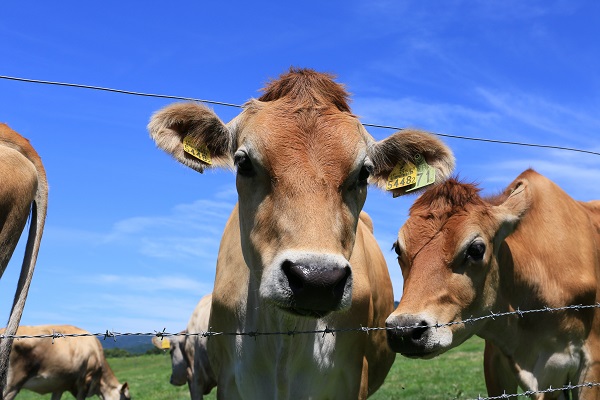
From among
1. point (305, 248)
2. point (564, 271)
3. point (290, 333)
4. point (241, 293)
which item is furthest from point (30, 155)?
point (564, 271)

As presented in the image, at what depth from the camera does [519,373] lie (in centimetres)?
620

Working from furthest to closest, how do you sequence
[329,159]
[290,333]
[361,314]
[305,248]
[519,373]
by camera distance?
[519,373] < [361,314] < [290,333] < [329,159] < [305,248]

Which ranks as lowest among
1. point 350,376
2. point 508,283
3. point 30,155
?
point 350,376

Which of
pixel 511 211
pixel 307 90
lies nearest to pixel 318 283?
pixel 307 90

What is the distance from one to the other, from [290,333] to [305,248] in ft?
3.13

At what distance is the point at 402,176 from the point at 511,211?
2.06m

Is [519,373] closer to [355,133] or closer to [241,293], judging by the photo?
[241,293]

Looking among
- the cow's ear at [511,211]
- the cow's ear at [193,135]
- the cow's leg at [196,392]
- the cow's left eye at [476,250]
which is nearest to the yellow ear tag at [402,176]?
the cow's ear at [193,135]

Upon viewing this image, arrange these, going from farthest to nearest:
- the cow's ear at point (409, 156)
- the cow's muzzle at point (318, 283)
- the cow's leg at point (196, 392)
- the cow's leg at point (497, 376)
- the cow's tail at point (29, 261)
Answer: the cow's leg at point (196, 392)
the cow's leg at point (497, 376)
the cow's ear at point (409, 156)
the cow's tail at point (29, 261)
the cow's muzzle at point (318, 283)

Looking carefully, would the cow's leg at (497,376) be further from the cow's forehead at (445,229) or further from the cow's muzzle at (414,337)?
the cow's muzzle at (414,337)

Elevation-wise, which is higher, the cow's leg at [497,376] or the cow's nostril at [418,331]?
the cow's nostril at [418,331]

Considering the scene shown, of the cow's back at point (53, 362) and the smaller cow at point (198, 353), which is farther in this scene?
the cow's back at point (53, 362)

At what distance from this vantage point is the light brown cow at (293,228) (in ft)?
10.8

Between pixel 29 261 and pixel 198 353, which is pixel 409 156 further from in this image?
pixel 198 353
